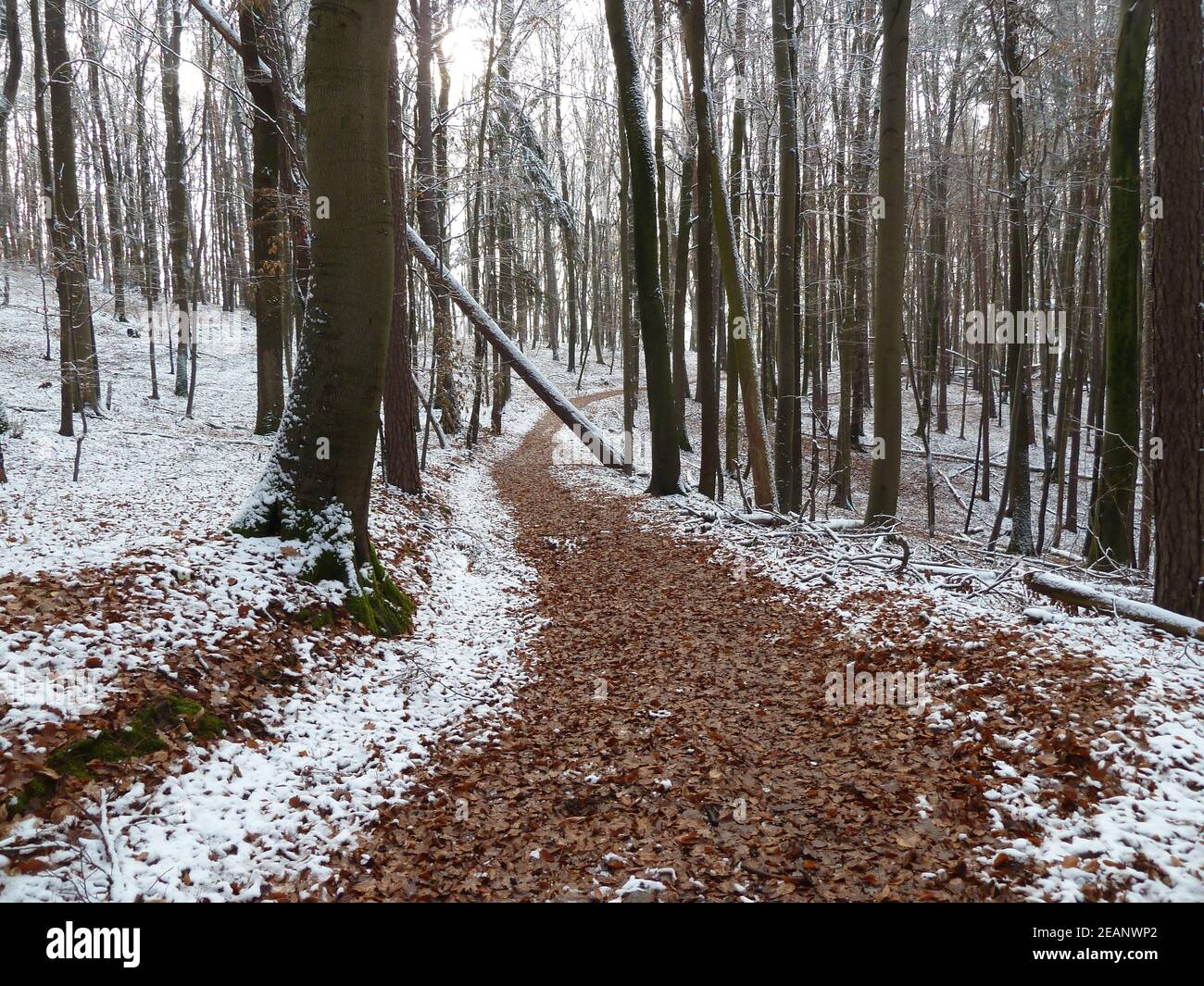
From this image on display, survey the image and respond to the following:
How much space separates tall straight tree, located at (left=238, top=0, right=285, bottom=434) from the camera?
36.9 feet

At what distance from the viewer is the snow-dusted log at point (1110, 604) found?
503cm

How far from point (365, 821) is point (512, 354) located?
36.3ft

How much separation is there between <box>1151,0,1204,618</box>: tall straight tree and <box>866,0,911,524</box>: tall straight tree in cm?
334

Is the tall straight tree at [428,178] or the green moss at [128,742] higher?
the tall straight tree at [428,178]

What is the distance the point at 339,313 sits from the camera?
19.3 ft

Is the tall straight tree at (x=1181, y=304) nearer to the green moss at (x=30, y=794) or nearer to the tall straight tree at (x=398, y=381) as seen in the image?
the green moss at (x=30, y=794)

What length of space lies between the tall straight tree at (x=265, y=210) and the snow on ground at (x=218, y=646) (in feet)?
11.9

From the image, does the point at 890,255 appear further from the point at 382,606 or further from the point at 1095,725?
the point at 382,606

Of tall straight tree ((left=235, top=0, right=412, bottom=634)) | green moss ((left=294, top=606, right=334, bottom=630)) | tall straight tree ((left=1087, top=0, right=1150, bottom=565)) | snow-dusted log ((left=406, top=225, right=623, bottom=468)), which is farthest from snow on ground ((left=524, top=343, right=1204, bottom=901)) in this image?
snow-dusted log ((left=406, top=225, right=623, bottom=468))

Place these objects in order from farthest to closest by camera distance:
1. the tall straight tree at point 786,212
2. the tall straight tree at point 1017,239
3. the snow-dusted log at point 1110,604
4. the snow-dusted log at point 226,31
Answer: the tall straight tree at point 1017,239 → the tall straight tree at point 786,212 → the snow-dusted log at point 226,31 → the snow-dusted log at point 1110,604

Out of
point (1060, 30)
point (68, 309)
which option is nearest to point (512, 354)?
point (68, 309)

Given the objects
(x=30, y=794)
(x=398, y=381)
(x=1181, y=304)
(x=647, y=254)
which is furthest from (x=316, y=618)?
(x=647, y=254)

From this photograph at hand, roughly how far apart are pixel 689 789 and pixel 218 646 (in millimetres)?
3341

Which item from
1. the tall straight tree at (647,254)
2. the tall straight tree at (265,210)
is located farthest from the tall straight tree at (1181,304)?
the tall straight tree at (265,210)
